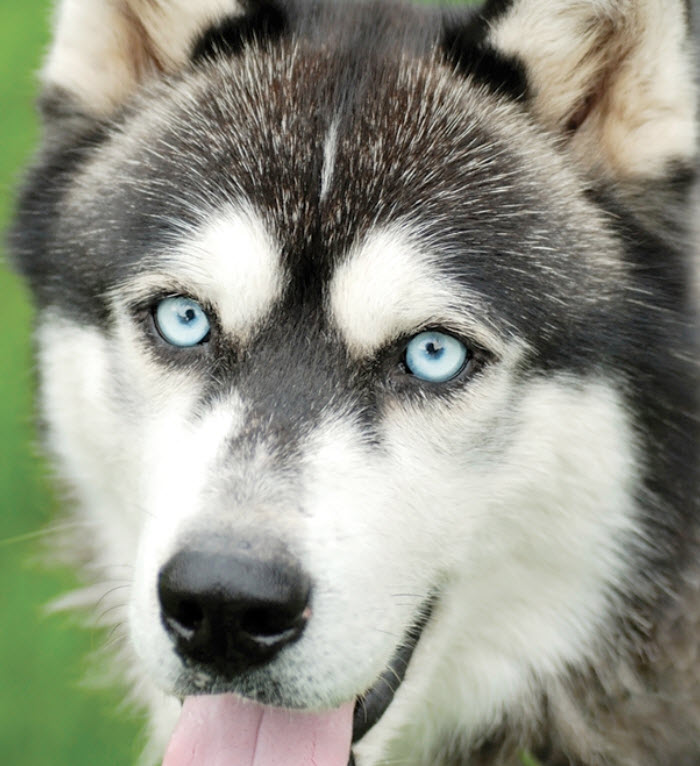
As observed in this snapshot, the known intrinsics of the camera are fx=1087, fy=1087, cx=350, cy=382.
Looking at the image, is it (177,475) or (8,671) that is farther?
(8,671)

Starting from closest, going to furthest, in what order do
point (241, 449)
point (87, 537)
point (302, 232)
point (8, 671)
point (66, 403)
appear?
point (241, 449)
point (302, 232)
point (66, 403)
point (87, 537)
point (8, 671)

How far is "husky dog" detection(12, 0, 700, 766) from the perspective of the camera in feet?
8.25

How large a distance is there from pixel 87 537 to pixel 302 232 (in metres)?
1.56

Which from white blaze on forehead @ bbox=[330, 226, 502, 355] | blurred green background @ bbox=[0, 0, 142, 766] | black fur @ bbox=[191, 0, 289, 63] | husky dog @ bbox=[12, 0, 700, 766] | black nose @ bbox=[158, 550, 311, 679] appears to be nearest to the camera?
black nose @ bbox=[158, 550, 311, 679]

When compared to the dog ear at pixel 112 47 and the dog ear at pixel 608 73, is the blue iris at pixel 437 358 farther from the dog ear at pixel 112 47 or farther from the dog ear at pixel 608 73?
the dog ear at pixel 112 47

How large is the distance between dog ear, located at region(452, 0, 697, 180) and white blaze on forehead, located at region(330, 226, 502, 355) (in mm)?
645

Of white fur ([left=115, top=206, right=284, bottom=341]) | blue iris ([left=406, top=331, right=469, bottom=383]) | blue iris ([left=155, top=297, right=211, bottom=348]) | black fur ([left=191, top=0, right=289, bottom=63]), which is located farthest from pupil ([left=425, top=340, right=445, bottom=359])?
black fur ([left=191, top=0, right=289, bottom=63])

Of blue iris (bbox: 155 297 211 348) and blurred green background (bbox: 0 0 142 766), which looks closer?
blue iris (bbox: 155 297 211 348)

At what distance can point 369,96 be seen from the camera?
288 cm

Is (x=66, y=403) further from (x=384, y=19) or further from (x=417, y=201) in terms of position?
(x=384, y=19)

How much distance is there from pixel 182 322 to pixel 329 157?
571 mm

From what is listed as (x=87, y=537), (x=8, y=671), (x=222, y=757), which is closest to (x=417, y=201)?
(x=222, y=757)

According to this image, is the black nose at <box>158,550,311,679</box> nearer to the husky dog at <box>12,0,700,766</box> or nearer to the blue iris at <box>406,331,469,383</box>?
the husky dog at <box>12,0,700,766</box>

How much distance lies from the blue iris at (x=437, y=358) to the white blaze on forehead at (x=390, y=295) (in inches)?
2.2
